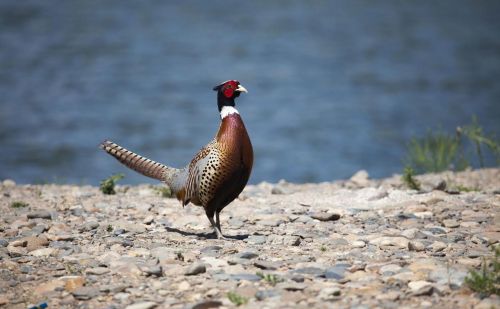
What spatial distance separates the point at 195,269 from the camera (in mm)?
7215

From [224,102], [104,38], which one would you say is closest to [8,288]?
[224,102]

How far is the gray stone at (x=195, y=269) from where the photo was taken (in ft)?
23.7

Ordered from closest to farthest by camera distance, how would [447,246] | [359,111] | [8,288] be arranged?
[8,288] < [447,246] < [359,111]

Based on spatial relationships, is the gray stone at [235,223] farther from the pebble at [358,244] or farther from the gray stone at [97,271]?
the gray stone at [97,271]

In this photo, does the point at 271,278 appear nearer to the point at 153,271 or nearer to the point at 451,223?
the point at 153,271

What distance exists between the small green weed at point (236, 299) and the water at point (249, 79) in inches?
394

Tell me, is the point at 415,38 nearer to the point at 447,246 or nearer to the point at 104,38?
the point at 104,38

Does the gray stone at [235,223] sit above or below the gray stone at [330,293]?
above

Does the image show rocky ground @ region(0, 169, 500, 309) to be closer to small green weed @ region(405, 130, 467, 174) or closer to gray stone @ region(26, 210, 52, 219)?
gray stone @ region(26, 210, 52, 219)

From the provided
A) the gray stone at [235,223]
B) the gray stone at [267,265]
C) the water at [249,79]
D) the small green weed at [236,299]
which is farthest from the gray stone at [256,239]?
the water at [249,79]

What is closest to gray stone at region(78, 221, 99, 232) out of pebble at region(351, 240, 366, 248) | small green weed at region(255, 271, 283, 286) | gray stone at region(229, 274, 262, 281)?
gray stone at region(229, 274, 262, 281)

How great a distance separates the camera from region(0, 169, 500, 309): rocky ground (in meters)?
6.75

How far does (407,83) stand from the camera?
25609 millimetres

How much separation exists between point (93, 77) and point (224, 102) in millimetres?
18577
